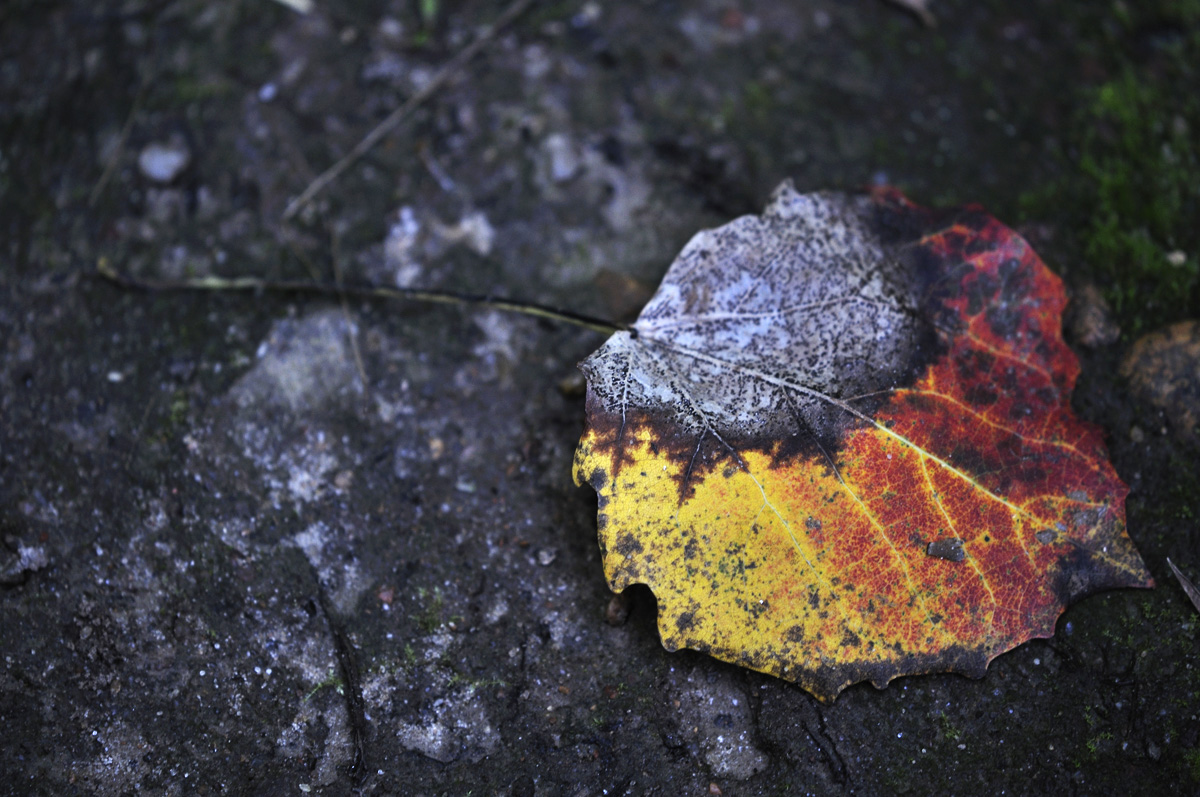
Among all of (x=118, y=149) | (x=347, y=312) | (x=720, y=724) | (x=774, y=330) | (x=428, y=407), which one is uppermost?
(x=774, y=330)

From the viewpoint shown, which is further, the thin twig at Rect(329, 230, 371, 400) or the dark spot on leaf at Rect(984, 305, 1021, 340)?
the thin twig at Rect(329, 230, 371, 400)

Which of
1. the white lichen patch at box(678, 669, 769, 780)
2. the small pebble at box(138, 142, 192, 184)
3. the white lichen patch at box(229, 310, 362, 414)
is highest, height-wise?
the small pebble at box(138, 142, 192, 184)

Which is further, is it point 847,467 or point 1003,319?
point 1003,319

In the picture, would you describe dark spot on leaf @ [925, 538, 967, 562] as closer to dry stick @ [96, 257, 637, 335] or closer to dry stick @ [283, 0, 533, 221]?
dry stick @ [96, 257, 637, 335]

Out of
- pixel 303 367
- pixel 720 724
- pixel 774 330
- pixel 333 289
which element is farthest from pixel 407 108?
pixel 720 724

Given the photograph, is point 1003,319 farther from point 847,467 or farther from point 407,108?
point 407,108

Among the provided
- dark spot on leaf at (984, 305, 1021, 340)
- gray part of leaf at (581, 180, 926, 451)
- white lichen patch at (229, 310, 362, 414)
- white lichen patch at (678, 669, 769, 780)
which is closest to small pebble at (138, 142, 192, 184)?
white lichen patch at (229, 310, 362, 414)
